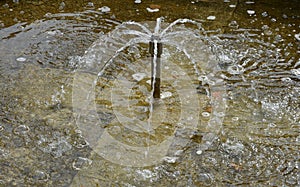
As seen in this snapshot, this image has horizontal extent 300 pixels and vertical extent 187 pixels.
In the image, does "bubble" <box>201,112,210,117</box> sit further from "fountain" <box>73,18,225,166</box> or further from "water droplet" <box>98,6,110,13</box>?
"water droplet" <box>98,6,110,13</box>

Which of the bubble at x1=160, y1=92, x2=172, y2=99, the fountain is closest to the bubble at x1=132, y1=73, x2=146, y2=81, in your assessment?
the fountain

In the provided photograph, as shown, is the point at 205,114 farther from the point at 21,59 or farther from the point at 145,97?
A: the point at 21,59

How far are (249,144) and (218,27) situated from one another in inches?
71.6

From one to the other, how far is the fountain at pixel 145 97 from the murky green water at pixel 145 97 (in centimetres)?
2

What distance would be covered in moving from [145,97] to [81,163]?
2.83 feet

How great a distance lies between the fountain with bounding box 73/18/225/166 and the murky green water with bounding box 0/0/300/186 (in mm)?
20

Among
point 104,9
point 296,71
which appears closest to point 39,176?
point 296,71

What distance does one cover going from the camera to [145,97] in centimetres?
349

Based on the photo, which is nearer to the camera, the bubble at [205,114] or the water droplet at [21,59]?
the bubble at [205,114]

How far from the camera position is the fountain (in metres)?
3.03

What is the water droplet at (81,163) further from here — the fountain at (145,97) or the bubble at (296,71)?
the bubble at (296,71)

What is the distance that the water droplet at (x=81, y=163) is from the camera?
2836 mm

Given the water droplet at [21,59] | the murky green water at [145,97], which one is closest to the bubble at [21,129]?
the murky green water at [145,97]

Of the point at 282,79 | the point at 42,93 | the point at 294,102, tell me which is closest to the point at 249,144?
the point at 294,102
